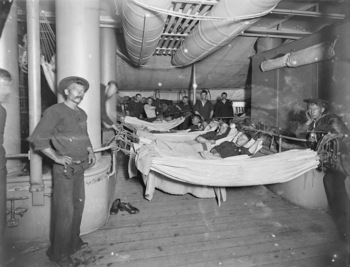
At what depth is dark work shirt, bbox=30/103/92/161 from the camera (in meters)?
1.48

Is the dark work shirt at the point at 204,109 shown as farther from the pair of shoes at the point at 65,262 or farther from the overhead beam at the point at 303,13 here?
the pair of shoes at the point at 65,262

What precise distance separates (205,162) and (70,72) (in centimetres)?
130

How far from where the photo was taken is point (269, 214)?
2.45 meters

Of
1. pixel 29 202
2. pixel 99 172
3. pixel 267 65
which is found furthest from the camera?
pixel 267 65

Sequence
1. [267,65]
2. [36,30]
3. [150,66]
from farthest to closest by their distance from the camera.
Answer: [150,66], [267,65], [36,30]

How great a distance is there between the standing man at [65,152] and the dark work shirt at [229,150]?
5.40 ft

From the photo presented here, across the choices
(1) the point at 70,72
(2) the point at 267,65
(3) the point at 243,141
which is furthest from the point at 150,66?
(1) the point at 70,72

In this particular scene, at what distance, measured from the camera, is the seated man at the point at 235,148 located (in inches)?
108

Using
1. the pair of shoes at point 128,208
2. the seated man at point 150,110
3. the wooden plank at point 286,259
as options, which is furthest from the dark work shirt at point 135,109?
the wooden plank at point 286,259

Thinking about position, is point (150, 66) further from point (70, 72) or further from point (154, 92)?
point (70, 72)

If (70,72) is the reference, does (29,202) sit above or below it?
below

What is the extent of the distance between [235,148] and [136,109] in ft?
11.7

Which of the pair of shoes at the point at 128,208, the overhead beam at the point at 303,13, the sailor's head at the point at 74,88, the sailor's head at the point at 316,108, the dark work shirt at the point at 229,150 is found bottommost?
the pair of shoes at the point at 128,208

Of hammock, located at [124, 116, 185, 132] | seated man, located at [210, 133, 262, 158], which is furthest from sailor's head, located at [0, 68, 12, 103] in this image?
hammock, located at [124, 116, 185, 132]
